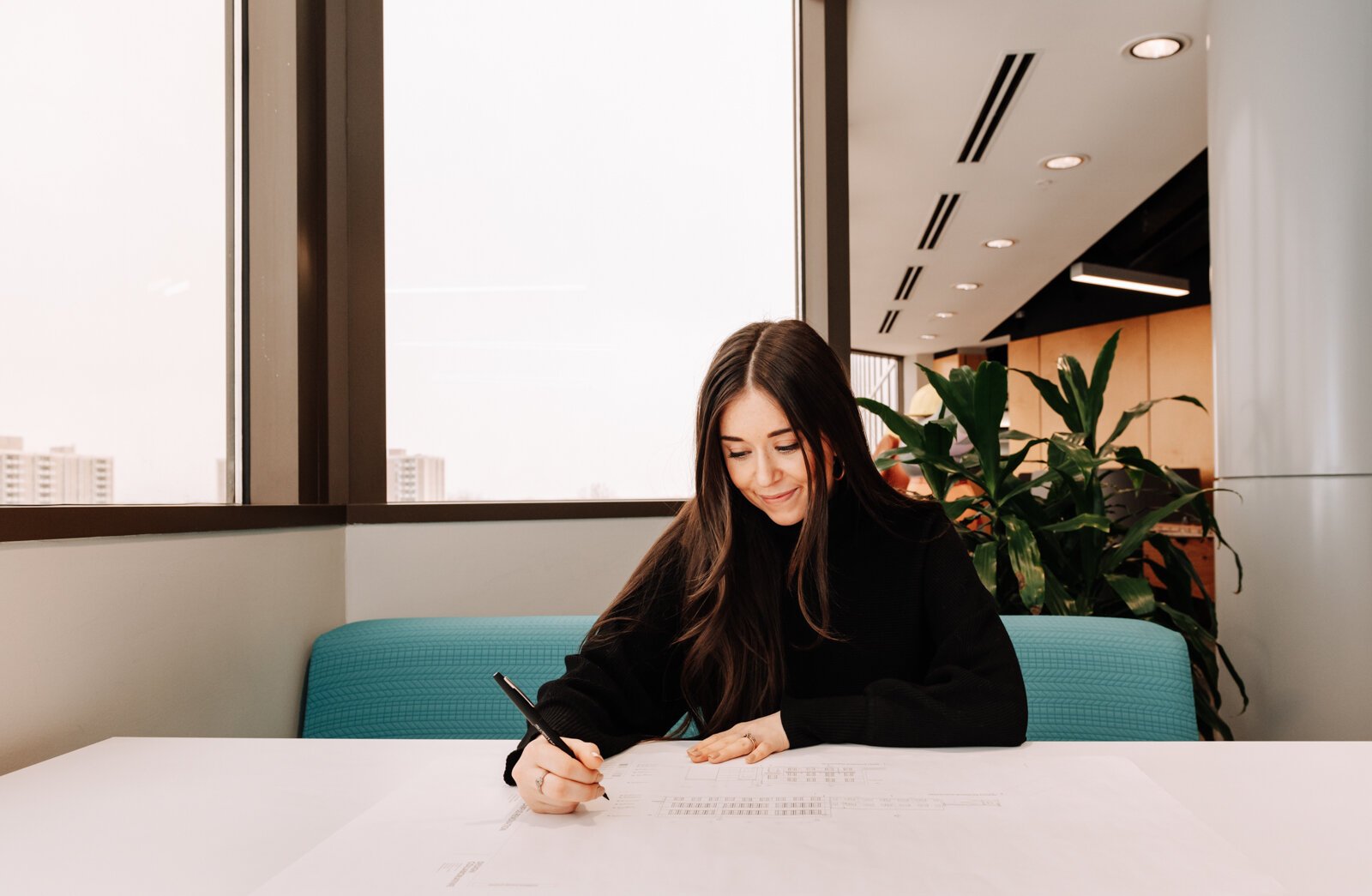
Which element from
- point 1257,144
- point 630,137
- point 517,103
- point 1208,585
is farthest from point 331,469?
point 1208,585

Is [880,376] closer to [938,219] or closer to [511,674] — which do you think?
[938,219]

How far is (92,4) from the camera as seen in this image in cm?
121

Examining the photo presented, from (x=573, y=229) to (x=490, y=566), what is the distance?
0.78 m

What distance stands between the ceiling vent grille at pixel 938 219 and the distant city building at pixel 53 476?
427 cm

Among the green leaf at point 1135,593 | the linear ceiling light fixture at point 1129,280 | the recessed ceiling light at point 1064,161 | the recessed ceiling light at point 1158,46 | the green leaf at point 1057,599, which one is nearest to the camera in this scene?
the green leaf at point 1135,593

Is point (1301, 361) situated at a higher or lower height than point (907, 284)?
lower

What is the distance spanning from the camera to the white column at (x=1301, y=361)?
2152 millimetres

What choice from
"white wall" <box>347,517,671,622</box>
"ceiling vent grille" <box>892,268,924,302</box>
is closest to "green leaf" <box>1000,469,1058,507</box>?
"white wall" <box>347,517,671,622</box>

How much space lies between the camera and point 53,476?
44.6 inches

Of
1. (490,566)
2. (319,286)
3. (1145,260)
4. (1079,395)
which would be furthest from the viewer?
(1145,260)

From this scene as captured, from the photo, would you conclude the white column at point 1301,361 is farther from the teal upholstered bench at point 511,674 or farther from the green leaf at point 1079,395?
the teal upholstered bench at point 511,674

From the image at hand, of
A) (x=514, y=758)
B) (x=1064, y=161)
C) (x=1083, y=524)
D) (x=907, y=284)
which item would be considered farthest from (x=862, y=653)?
(x=907, y=284)

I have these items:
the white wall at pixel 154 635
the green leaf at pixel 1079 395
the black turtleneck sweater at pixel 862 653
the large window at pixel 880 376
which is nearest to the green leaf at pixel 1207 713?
the green leaf at pixel 1079 395

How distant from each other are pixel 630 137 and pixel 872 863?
1.86m
